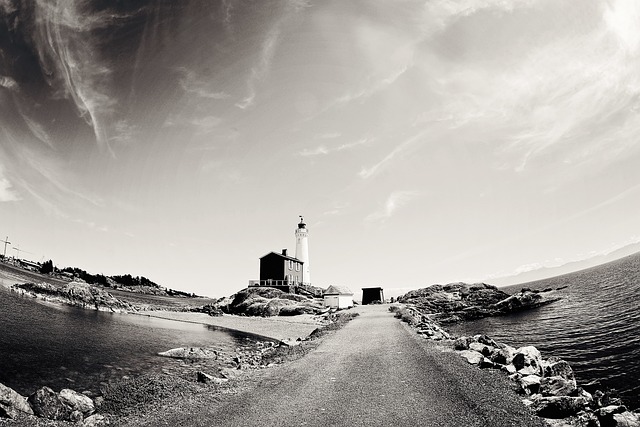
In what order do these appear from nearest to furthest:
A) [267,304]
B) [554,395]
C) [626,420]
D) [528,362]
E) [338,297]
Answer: [626,420]
[554,395]
[528,362]
[267,304]
[338,297]

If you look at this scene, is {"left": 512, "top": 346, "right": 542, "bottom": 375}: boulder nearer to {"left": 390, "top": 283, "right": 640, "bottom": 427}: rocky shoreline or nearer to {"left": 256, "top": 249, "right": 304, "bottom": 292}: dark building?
{"left": 390, "top": 283, "right": 640, "bottom": 427}: rocky shoreline

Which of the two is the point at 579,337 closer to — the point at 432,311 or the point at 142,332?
the point at 432,311

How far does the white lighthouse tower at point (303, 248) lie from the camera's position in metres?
79.0

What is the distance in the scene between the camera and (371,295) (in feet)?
245

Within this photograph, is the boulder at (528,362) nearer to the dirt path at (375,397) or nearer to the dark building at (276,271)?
the dirt path at (375,397)

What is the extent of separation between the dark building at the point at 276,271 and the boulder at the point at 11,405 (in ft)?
186

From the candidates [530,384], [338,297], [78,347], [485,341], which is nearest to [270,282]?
[338,297]

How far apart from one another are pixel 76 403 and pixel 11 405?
61.7 inches

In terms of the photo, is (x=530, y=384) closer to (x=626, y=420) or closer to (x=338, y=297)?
(x=626, y=420)

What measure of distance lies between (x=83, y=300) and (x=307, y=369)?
188 ft

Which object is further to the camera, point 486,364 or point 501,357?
point 501,357

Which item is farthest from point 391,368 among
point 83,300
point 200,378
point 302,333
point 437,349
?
point 83,300

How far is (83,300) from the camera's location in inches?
2227

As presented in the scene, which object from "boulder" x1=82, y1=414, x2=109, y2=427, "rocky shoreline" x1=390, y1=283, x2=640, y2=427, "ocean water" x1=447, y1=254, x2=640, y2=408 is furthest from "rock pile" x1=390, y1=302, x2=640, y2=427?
"boulder" x1=82, y1=414, x2=109, y2=427
